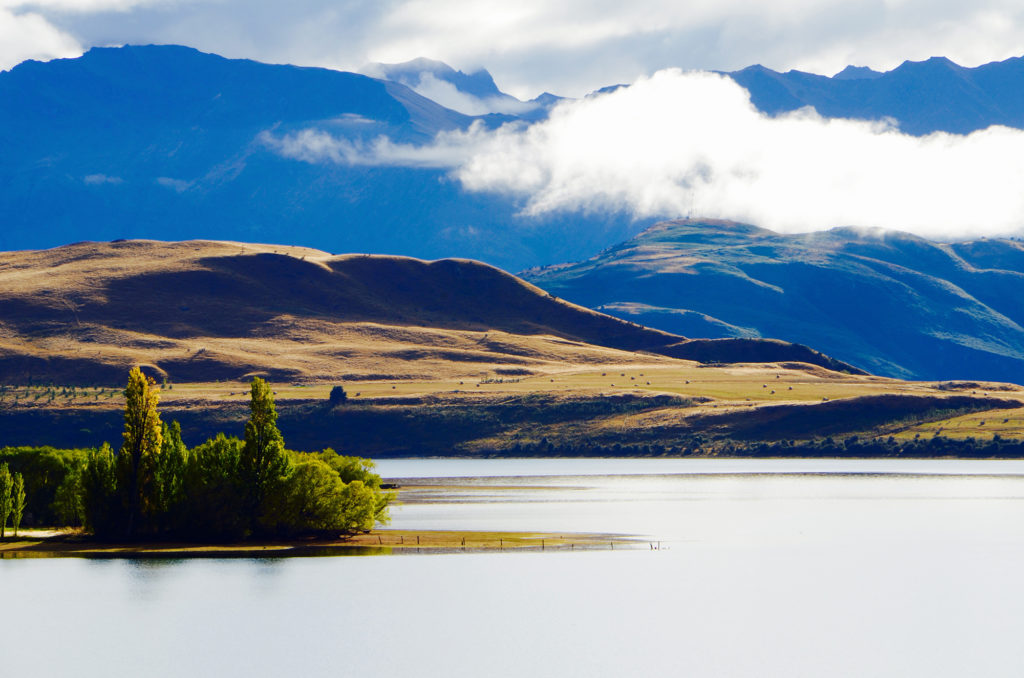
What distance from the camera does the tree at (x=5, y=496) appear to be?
10231 cm

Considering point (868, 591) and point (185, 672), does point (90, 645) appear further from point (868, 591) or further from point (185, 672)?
point (868, 591)

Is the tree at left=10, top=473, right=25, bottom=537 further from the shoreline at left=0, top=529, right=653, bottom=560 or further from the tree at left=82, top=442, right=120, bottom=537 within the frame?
the tree at left=82, top=442, right=120, bottom=537

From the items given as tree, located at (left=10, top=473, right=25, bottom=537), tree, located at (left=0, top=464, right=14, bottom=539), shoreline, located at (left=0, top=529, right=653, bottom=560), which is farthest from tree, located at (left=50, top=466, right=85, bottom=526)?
tree, located at (left=0, top=464, right=14, bottom=539)

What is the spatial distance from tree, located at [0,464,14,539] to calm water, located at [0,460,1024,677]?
1182 cm

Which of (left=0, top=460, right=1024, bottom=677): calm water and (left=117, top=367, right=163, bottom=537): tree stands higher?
(left=117, top=367, right=163, bottom=537): tree

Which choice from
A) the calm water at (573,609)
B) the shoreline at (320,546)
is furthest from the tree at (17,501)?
the calm water at (573,609)

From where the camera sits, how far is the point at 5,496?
10344cm

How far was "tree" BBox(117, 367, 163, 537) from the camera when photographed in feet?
328

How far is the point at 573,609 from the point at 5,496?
50.9 meters

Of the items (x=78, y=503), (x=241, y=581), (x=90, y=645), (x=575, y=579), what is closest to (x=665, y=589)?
(x=575, y=579)

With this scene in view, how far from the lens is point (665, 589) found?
81.8 m

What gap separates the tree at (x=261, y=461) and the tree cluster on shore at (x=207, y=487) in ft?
0.25

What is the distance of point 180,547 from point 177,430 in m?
9.86

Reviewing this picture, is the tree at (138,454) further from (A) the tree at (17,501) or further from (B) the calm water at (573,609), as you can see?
(A) the tree at (17,501)
